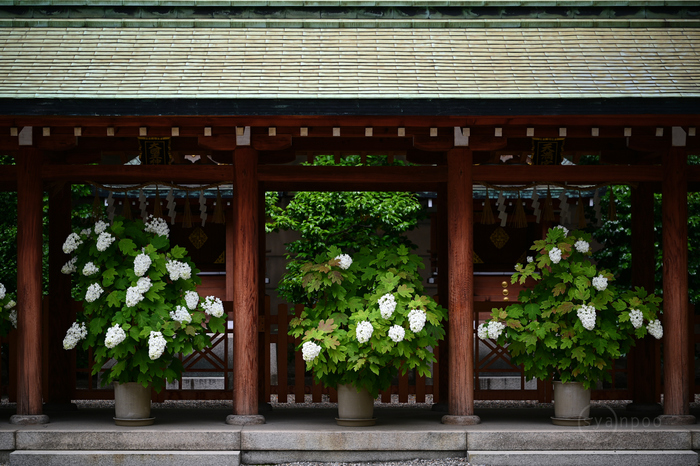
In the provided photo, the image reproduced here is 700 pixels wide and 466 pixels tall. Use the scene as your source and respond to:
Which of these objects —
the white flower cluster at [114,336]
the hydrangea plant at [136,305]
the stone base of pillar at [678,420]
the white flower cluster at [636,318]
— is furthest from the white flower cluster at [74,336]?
the stone base of pillar at [678,420]

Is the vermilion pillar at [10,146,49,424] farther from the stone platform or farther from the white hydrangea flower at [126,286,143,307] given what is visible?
the white hydrangea flower at [126,286,143,307]

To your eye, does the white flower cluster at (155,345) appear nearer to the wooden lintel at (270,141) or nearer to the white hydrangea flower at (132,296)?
the white hydrangea flower at (132,296)

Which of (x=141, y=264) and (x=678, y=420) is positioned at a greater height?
(x=141, y=264)

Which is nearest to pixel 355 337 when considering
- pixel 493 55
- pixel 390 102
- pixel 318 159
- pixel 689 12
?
pixel 390 102

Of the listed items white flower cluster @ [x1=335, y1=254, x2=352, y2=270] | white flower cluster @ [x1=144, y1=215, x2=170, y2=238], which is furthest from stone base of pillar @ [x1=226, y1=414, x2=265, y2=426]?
white flower cluster @ [x1=144, y1=215, x2=170, y2=238]

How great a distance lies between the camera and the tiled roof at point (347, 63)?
8.65 metres

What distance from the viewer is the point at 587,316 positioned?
860 centimetres

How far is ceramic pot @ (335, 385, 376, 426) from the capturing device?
870 centimetres

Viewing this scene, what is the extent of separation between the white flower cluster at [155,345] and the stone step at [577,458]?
357cm

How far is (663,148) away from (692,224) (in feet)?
21.5

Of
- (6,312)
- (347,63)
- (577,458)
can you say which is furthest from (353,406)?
(6,312)

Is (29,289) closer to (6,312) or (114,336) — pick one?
(6,312)

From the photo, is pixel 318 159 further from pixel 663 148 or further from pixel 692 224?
pixel 663 148

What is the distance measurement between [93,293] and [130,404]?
1.36m
